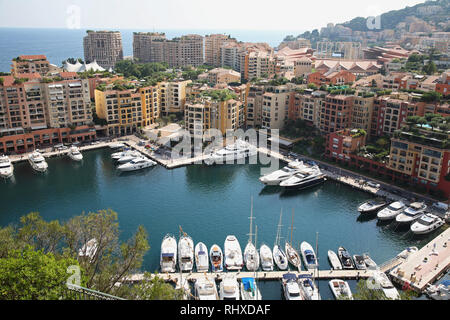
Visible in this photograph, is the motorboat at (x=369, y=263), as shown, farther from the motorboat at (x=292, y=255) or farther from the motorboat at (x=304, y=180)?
the motorboat at (x=304, y=180)

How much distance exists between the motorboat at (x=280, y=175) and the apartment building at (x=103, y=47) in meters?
55.6

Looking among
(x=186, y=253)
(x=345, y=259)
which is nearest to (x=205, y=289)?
(x=186, y=253)

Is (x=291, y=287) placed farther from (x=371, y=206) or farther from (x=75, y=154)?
(x=75, y=154)

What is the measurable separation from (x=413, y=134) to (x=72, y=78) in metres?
31.1

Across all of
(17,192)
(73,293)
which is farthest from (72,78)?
(73,293)

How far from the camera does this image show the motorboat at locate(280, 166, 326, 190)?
29359 mm

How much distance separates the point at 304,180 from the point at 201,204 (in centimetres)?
794

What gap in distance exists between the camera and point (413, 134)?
2739 centimetres

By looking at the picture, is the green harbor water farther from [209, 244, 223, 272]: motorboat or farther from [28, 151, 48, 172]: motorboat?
[209, 244, 223, 272]: motorboat

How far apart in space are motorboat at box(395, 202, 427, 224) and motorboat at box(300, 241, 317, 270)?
6588mm

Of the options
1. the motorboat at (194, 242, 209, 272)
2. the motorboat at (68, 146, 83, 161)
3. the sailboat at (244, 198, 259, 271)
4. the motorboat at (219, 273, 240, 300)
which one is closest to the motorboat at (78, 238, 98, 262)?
the motorboat at (194, 242, 209, 272)

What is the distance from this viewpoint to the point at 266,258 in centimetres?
2011

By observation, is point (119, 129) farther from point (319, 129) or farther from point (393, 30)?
point (393, 30)

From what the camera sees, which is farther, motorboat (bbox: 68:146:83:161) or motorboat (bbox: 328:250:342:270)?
motorboat (bbox: 68:146:83:161)
